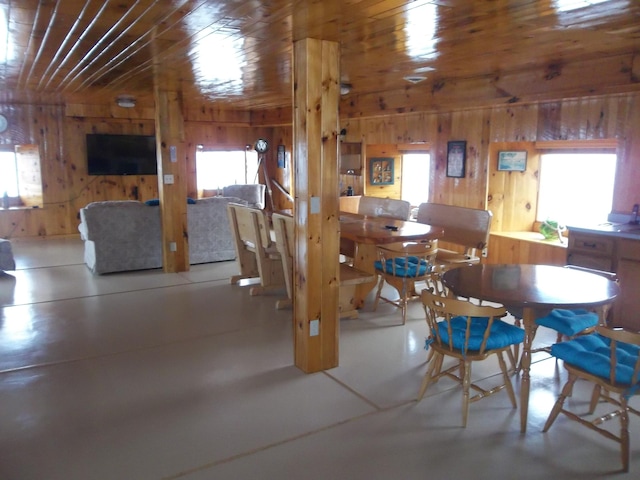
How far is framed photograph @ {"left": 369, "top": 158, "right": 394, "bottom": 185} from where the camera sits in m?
8.23

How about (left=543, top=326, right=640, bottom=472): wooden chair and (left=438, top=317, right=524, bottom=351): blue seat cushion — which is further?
(left=438, top=317, right=524, bottom=351): blue seat cushion

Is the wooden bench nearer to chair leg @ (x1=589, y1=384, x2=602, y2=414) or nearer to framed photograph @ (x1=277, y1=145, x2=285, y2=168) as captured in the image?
chair leg @ (x1=589, y1=384, x2=602, y2=414)

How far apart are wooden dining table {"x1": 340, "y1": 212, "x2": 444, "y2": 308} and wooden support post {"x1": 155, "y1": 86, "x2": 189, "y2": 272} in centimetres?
230

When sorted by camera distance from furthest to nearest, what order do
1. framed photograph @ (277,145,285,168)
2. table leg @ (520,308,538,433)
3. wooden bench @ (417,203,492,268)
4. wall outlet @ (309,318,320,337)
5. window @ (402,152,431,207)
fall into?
framed photograph @ (277,145,285,168) → window @ (402,152,431,207) → wooden bench @ (417,203,492,268) → wall outlet @ (309,318,320,337) → table leg @ (520,308,538,433)

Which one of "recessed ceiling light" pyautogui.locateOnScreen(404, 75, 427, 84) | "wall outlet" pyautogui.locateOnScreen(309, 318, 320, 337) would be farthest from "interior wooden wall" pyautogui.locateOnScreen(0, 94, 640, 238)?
"wall outlet" pyautogui.locateOnScreen(309, 318, 320, 337)

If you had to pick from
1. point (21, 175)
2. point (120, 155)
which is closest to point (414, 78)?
point (120, 155)

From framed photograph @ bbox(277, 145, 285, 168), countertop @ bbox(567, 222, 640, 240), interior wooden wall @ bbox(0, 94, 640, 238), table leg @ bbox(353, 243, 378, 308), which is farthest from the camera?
framed photograph @ bbox(277, 145, 285, 168)

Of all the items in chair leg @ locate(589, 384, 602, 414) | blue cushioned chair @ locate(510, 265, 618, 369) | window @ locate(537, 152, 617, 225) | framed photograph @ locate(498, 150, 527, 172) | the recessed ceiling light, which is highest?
the recessed ceiling light

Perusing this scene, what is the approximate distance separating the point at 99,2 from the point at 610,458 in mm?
3465

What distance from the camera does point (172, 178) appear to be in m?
6.48

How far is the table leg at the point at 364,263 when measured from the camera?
16.2 feet

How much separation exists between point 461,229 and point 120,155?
21.3ft

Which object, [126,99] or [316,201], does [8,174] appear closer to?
[126,99]

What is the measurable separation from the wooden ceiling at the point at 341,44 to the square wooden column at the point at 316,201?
0.23 meters
